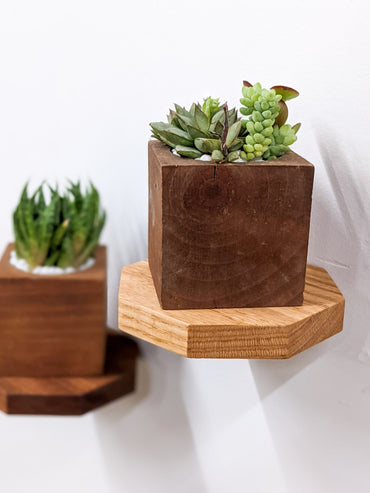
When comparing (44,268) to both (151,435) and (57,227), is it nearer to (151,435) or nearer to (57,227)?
(57,227)

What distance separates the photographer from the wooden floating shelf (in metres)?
0.76

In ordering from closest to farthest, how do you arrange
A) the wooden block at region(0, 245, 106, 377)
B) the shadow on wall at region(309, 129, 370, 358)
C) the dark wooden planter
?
the dark wooden planter
the shadow on wall at region(309, 129, 370, 358)
the wooden block at region(0, 245, 106, 377)

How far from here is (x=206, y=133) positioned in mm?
477

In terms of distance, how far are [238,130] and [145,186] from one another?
33cm

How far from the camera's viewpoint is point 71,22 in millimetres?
766

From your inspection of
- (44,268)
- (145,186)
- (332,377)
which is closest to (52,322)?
(44,268)

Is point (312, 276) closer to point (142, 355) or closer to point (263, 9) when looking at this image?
point (263, 9)

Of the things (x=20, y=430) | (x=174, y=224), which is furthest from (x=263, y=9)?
(x=20, y=430)

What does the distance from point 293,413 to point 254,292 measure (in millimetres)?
275

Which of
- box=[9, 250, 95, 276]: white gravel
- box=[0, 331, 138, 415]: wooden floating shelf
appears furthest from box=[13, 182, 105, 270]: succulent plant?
box=[0, 331, 138, 415]: wooden floating shelf

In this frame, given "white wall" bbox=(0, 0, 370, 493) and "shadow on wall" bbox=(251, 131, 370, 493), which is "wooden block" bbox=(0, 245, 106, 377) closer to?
"white wall" bbox=(0, 0, 370, 493)

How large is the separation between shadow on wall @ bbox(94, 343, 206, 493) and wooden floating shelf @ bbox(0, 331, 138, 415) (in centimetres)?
4

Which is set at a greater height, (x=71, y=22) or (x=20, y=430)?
(x=71, y=22)

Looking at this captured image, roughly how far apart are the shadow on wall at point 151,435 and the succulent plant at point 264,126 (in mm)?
437
